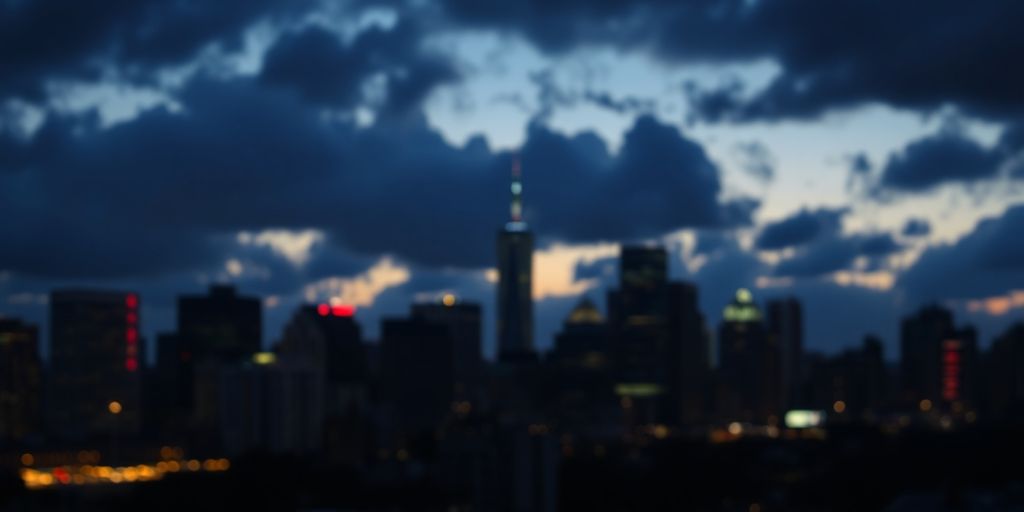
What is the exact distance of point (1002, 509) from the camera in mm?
99812

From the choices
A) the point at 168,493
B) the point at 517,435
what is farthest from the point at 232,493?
the point at 517,435

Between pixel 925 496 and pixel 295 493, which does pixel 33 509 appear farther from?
pixel 925 496

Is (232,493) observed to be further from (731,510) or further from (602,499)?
(731,510)

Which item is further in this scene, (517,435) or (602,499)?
(602,499)

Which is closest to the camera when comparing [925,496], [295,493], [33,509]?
[925,496]

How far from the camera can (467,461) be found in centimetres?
17575

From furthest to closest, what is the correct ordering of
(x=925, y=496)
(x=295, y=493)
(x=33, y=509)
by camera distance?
(x=295, y=493), (x=33, y=509), (x=925, y=496)

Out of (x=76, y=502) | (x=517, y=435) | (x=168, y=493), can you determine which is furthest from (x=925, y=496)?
(x=76, y=502)

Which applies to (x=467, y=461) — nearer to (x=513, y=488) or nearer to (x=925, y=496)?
(x=513, y=488)

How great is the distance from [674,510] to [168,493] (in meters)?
58.5

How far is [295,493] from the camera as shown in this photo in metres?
182

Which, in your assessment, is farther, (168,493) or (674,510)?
(674,510)

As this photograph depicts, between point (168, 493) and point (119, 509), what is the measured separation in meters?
5.68

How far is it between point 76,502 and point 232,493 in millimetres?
31782
